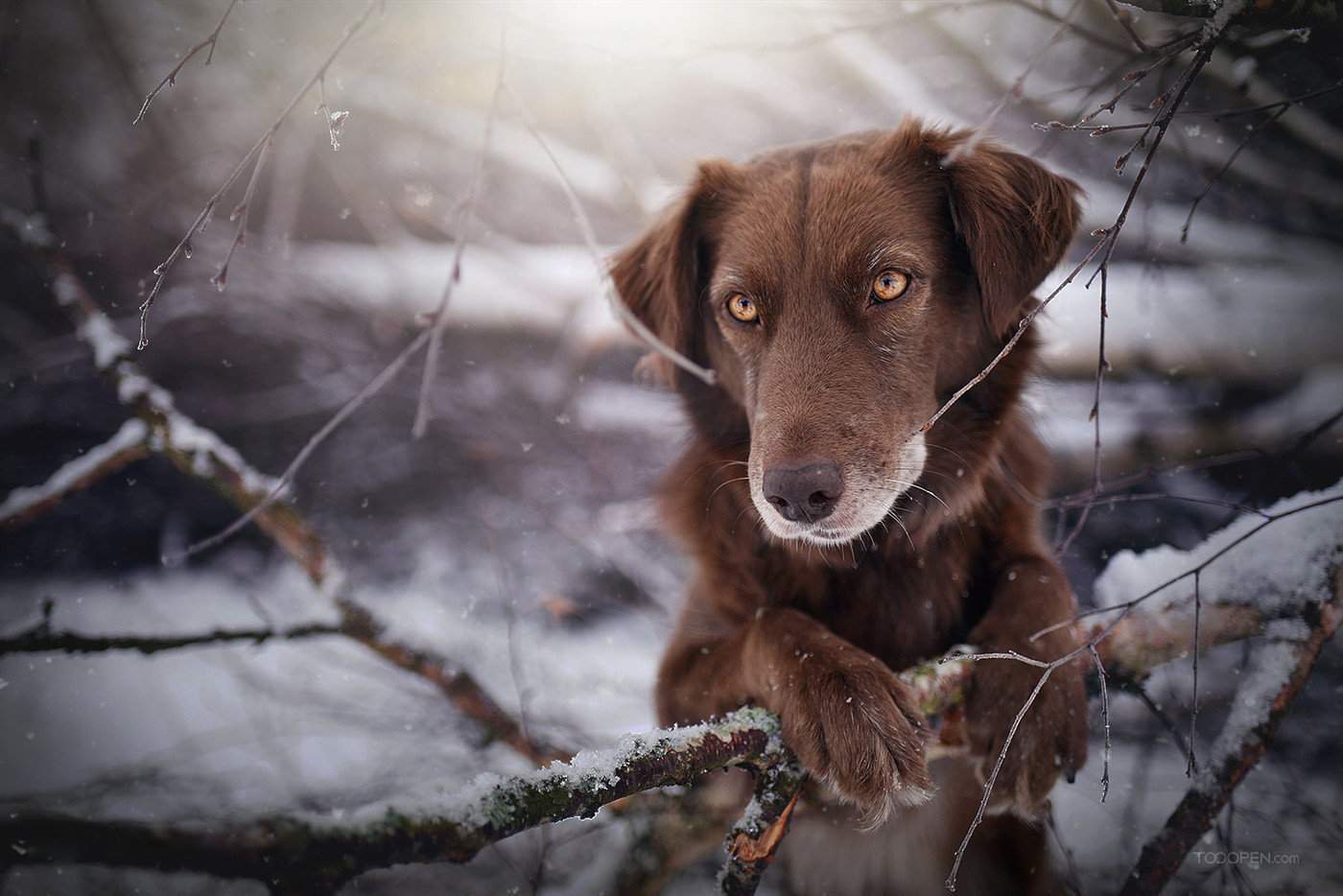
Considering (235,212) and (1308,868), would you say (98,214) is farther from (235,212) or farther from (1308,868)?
(1308,868)

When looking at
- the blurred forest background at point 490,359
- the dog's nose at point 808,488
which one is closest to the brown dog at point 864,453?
the dog's nose at point 808,488

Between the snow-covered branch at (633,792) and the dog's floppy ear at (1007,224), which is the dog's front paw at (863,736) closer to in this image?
the snow-covered branch at (633,792)

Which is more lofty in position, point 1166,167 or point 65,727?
point 1166,167

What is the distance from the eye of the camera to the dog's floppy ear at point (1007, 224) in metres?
2.14

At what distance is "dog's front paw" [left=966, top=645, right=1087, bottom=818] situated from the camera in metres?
1.90

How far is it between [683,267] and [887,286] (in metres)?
0.83

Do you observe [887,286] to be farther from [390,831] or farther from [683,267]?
[390,831]

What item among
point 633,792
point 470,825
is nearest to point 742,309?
point 633,792

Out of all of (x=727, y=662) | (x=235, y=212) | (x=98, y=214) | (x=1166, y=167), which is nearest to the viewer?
(x=235, y=212)

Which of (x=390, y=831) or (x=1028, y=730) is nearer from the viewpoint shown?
(x=390, y=831)

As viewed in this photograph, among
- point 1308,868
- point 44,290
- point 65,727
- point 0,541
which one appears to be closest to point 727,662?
point 1308,868

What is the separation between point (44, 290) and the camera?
361 centimetres

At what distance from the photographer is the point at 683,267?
2.61 metres

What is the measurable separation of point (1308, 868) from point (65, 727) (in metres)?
5.14
